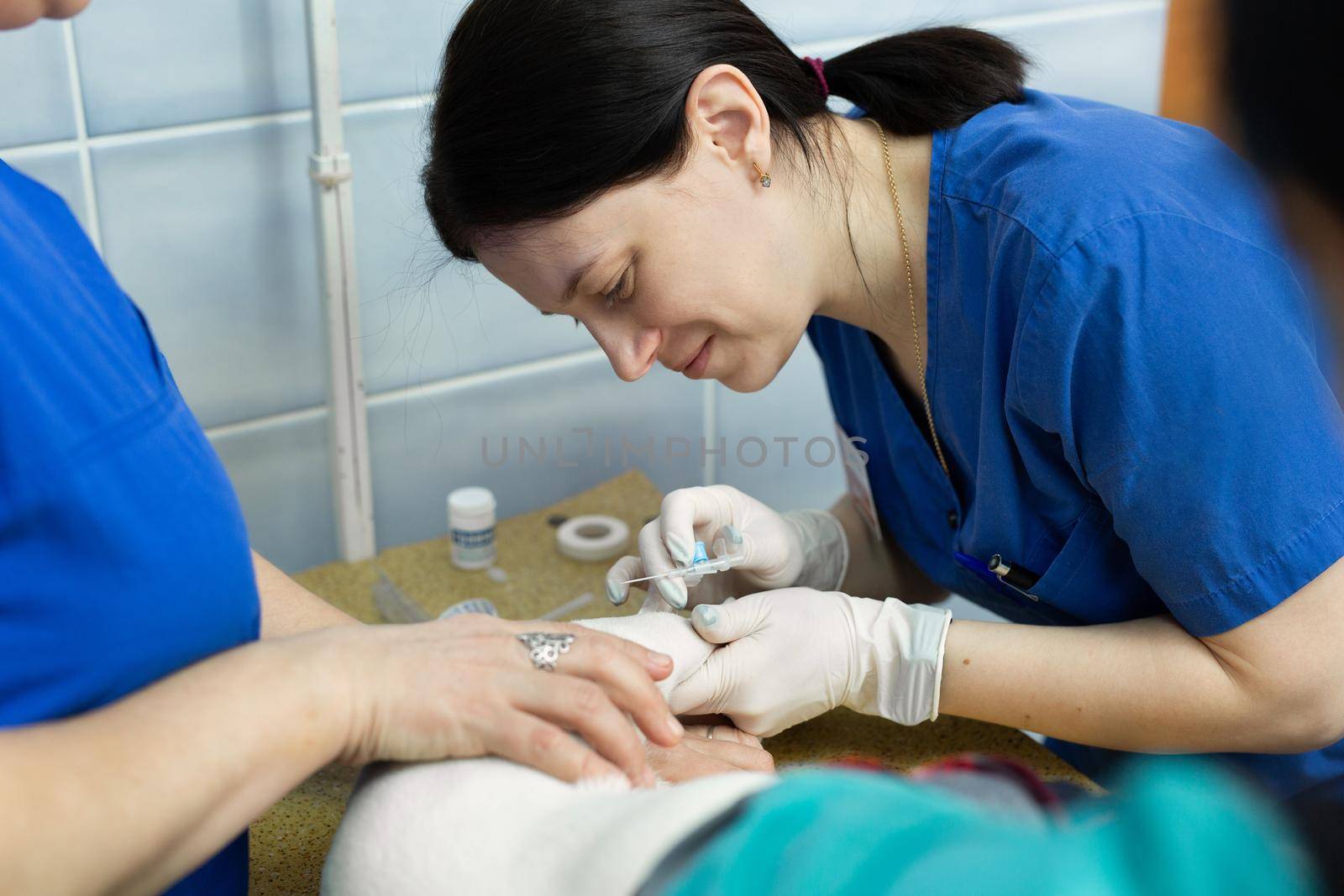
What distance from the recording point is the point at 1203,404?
2.76 ft

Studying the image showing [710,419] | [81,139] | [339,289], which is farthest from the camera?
[710,419]

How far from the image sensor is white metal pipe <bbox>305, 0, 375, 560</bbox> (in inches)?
49.6

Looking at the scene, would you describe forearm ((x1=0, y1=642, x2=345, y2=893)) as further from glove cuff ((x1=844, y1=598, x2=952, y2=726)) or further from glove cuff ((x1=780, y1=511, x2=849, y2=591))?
glove cuff ((x1=780, y1=511, x2=849, y2=591))

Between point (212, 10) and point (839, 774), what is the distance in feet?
3.63

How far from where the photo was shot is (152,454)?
0.69m

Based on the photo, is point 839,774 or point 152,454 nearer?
point 839,774

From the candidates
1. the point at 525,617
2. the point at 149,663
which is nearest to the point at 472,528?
the point at 525,617

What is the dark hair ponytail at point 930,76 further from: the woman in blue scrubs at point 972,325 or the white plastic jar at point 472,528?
the white plastic jar at point 472,528

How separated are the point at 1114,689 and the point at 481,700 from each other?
0.54 m

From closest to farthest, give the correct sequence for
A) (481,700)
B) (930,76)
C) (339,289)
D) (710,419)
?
(481,700)
(930,76)
(339,289)
(710,419)

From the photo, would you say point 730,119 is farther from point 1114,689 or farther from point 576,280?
point 1114,689

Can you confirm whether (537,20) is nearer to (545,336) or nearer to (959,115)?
(959,115)

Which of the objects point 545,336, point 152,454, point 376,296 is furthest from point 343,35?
point 152,454

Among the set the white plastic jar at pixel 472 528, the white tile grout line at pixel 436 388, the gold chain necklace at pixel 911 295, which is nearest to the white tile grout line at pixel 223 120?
the white tile grout line at pixel 436 388
